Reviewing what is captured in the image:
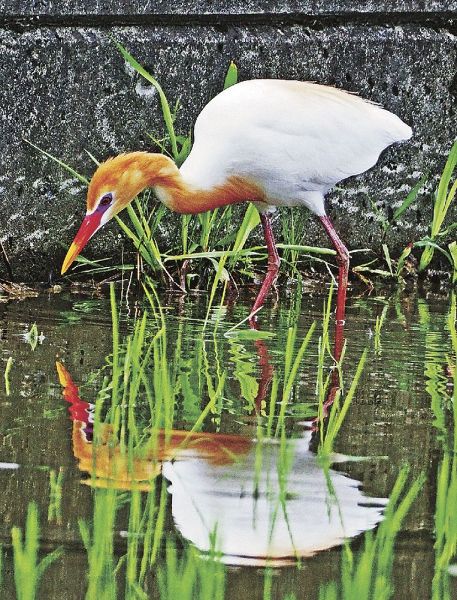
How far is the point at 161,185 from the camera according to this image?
555 cm

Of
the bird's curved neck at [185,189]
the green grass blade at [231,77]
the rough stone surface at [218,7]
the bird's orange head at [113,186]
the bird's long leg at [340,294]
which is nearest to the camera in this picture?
the bird's long leg at [340,294]

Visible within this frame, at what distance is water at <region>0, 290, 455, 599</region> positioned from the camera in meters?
2.67

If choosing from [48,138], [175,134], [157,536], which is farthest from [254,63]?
[157,536]

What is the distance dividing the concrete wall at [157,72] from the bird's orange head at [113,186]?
2.74 feet

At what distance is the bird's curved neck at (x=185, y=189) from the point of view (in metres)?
5.46

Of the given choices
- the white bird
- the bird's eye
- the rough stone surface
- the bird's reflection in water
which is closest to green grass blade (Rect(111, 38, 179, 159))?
the rough stone surface

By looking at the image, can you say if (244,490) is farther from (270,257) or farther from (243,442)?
(270,257)

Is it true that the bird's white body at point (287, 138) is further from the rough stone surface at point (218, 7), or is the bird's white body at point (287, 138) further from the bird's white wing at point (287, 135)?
the rough stone surface at point (218, 7)

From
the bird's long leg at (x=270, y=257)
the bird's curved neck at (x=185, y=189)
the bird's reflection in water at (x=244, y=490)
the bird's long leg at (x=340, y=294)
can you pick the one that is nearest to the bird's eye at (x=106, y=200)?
the bird's curved neck at (x=185, y=189)

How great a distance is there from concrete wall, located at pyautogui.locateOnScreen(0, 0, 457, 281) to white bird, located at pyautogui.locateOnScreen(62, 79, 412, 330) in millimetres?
759

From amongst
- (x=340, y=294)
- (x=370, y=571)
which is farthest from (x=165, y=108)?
(x=370, y=571)

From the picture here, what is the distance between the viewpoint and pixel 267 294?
620 centimetres

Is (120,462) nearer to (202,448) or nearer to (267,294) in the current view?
(202,448)

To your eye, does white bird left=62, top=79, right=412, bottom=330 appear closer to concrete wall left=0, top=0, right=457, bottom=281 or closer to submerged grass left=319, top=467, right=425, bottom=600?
concrete wall left=0, top=0, right=457, bottom=281
